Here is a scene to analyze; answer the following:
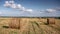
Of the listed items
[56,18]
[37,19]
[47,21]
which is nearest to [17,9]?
[37,19]

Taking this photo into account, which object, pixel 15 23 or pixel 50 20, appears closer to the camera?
pixel 15 23

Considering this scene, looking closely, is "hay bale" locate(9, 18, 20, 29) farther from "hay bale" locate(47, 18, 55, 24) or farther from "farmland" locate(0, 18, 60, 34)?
"hay bale" locate(47, 18, 55, 24)

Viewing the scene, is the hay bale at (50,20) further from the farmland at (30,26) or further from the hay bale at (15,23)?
the hay bale at (15,23)

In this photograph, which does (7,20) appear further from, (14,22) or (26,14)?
(26,14)

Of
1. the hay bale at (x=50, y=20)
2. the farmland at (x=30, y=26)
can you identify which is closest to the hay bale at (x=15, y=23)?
the farmland at (x=30, y=26)

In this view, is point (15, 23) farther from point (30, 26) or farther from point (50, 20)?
point (50, 20)

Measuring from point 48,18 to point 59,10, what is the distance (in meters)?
0.25

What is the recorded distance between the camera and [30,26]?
197 cm

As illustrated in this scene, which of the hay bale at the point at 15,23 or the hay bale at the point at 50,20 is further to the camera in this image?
the hay bale at the point at 50,20

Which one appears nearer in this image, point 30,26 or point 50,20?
point 30,26

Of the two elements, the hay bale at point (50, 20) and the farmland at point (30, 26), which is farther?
the hay bale at point (50, 20)

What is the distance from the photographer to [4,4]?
1.95 m

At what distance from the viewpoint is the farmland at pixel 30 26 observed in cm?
181

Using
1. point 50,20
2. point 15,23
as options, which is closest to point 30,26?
point 15,23
